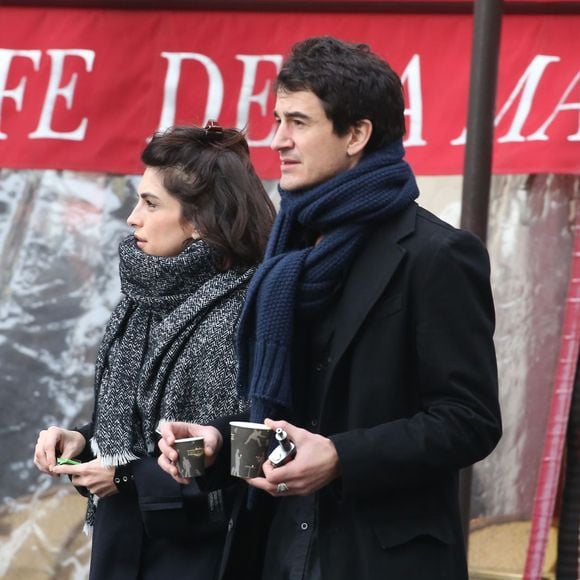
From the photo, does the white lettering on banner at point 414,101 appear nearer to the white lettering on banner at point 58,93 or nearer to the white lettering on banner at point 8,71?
the white lettering on banner at point 58,93

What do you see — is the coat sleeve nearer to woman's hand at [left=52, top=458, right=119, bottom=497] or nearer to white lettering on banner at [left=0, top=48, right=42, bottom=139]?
woman's hand at [left=52, top=458, right=119, bottom=497]

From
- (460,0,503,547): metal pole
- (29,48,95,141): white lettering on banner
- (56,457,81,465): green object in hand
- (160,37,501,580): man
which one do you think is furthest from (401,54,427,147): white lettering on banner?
(160,37,501,580): man

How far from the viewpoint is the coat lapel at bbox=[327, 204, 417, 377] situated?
2734mm

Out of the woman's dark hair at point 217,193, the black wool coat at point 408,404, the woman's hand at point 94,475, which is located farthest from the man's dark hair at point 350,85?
the woman's hand at point 94,475

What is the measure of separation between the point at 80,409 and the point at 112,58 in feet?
4.75

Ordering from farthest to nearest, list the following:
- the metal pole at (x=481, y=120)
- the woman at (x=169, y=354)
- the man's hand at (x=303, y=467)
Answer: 1. the metal pole at (x=481, y=120)
2. the woman at (x=169, y=354)
3. the man's hand at (x=303, y=467)

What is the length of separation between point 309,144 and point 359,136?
4.0 inches

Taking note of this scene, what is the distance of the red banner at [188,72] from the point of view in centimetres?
548

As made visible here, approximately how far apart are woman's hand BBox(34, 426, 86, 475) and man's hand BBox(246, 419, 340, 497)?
1017 mm

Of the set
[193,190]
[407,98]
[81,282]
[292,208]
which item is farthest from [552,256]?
[292,208]

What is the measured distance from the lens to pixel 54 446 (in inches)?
139

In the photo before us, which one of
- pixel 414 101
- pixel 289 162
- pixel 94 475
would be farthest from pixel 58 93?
pixel 289 162

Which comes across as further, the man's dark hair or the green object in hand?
the green object in hand

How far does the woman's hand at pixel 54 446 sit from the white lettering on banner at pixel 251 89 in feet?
7.52
